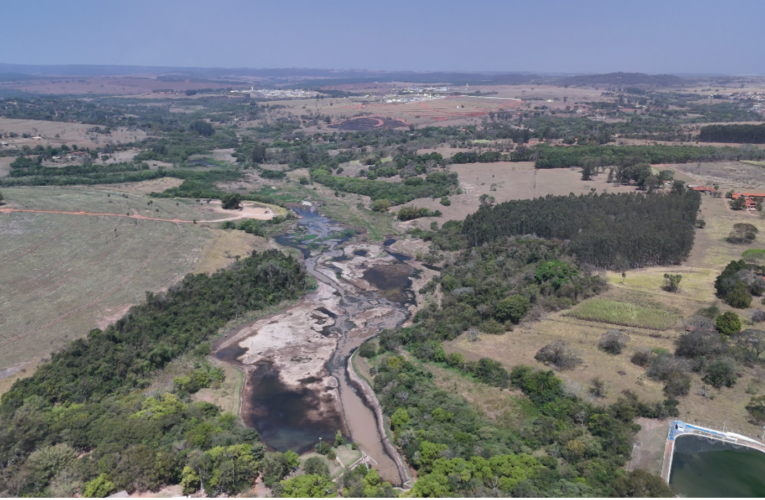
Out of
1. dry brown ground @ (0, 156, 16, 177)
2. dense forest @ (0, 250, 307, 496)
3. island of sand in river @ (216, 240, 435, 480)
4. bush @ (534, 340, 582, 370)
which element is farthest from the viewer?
dry brown ground @ (0, 156, 16, 177)

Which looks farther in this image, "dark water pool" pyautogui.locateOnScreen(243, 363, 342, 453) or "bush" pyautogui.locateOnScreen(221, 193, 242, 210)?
"bush" pyautogui.locateOnScreen(221, 193, 242, 210)

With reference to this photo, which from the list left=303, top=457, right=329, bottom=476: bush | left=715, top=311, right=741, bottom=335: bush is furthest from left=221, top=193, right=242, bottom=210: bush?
left=715, top=311, right=741, bottom=335: bush

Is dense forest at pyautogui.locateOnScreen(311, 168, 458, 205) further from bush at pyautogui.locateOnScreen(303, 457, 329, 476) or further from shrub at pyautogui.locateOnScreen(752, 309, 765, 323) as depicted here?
bush at pyautogui.locateOnScreen(303, 457, 329, 476)

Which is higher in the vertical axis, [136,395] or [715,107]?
[715,107]

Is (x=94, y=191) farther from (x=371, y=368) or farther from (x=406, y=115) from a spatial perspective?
(x=406, y=115)

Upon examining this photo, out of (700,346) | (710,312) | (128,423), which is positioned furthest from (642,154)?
(128,423)

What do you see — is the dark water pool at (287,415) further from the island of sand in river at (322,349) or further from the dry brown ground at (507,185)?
the dry brown ground at (507,185)

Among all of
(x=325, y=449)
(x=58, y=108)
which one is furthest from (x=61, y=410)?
(x=58, y=108)
